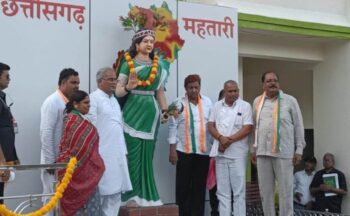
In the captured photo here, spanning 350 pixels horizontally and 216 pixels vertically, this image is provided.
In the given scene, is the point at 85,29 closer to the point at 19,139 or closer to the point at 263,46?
the point at 19,139

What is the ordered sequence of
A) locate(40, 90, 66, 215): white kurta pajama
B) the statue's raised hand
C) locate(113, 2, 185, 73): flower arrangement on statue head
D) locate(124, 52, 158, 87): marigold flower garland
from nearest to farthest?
locate(40, 90, 66, 215): white kurta pajama
the statue's raised hand
locate(124, 52, 158, 87): marigold flower garland
locate(113, 2, 185, 73): flower arrangement on statue head

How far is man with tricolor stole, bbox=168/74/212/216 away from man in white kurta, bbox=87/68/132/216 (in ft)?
3.26

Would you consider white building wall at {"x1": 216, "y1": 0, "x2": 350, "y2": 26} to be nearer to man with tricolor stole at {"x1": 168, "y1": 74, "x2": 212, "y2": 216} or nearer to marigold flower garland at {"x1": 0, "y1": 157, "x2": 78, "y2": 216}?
man with tricolor stole at {"x1": 168, "y1": 74, "x2": 212, "y2": 216}

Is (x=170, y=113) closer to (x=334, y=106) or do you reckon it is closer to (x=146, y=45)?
(x=146, y=45)

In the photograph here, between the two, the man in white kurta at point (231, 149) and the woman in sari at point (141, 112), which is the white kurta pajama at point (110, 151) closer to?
the woman in sari at point (141, 112)

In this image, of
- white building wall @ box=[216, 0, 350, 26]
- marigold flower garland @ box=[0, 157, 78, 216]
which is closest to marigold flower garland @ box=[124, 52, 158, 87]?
marigold flower garland @ box=[0, 157, 78, 216]

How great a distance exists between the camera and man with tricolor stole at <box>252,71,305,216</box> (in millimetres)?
7414

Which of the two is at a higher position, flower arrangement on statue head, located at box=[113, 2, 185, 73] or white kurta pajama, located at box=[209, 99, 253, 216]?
flower arrangement on statue head, located at box=[113, 2, 185, 73]

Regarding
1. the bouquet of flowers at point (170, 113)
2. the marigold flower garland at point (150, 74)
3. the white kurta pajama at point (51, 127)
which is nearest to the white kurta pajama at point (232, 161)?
the bouquet of flowers at point (170, 113)

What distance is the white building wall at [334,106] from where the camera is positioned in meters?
10.6

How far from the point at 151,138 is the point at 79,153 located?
48.9 inches

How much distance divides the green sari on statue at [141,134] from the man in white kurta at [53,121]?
71 centimetres

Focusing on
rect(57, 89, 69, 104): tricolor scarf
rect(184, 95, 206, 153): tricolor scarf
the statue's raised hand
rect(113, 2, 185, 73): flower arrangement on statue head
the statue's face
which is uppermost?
rect(113, 2, 185, 73): flower arrangement on statue head

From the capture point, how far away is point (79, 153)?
20.6 feet
